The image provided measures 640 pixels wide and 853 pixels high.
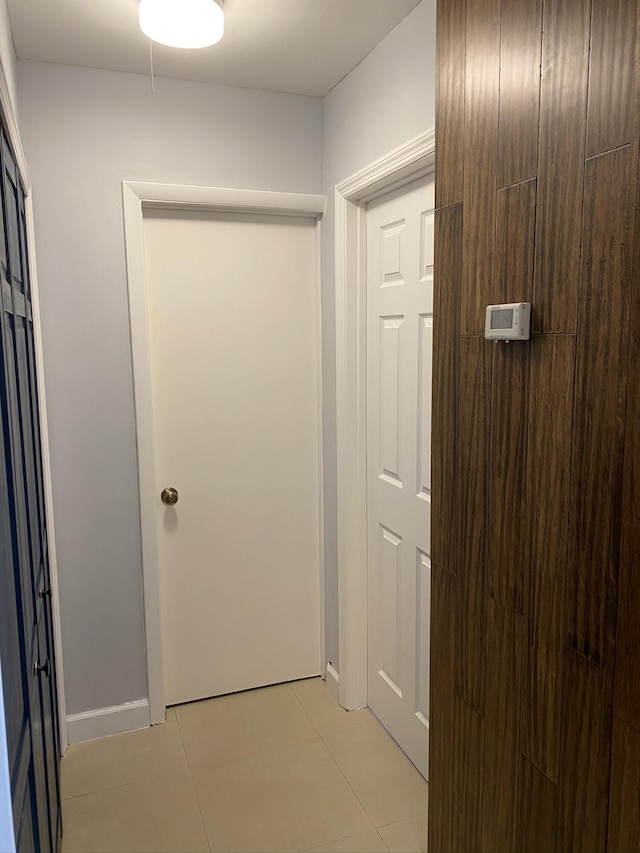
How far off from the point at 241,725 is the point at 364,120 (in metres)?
2.33

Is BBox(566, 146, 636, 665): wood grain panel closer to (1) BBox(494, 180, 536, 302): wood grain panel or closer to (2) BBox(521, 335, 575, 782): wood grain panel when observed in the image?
(2) BBox(521, 335, 575, 782): wood grain panel

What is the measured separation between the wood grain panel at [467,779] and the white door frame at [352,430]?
107 centimetres

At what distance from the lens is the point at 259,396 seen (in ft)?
8.66

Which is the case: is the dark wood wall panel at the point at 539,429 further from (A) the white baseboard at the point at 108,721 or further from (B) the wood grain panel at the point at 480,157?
(A) the white baseboard at the point at 108,721

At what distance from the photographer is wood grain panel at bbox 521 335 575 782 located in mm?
1149

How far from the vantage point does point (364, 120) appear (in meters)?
2.20

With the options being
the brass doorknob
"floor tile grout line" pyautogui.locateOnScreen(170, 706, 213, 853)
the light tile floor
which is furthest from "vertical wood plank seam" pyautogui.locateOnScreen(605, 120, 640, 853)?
the brass doorknob

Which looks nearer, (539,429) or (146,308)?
(539,429)

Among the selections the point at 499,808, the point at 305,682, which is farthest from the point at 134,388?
the point at 499,808

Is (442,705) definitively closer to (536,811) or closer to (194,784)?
(536,811)

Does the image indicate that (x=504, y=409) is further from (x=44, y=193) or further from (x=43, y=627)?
(x=44, y=193)

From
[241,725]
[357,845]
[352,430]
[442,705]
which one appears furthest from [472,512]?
[241,725]

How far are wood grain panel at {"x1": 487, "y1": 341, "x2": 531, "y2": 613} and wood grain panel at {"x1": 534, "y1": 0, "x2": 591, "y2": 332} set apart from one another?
11 cm

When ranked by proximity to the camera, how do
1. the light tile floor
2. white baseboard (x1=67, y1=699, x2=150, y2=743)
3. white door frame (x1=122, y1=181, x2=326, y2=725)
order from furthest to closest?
white baseboard (x1=67, y1=699, x2=150, y2=743) → white door frame (x1=122, y1=181, x2=326, y2=725) → the light tile floor
